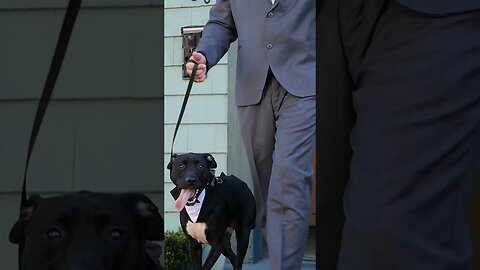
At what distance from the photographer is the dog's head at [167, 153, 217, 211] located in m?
1.67

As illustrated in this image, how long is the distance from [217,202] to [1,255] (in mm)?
543

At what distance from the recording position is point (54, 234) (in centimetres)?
141

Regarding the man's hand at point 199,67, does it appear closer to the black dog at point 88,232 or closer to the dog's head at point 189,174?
the dog's head at point 189,174

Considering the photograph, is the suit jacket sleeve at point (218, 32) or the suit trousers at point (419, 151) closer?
the suit trousers at point (419, 151)

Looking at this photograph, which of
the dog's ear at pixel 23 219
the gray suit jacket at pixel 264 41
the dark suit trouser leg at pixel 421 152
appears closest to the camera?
the dark suit trouser leg at pixel 421 152

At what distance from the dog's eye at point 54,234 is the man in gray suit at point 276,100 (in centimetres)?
49

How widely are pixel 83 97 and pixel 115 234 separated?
0.99ft

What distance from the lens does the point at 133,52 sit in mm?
1492

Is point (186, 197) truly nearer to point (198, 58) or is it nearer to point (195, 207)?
point (195, 207)

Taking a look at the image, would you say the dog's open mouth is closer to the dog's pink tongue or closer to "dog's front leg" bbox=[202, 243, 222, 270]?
the dog's pink tongue

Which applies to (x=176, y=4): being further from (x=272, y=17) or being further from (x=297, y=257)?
(x=297, y=257)

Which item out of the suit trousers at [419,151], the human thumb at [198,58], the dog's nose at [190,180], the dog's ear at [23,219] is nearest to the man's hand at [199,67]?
the human thumb at [198,58]

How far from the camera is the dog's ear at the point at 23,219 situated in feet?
4.89

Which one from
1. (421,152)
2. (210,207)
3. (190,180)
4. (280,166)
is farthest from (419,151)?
(210,207)
